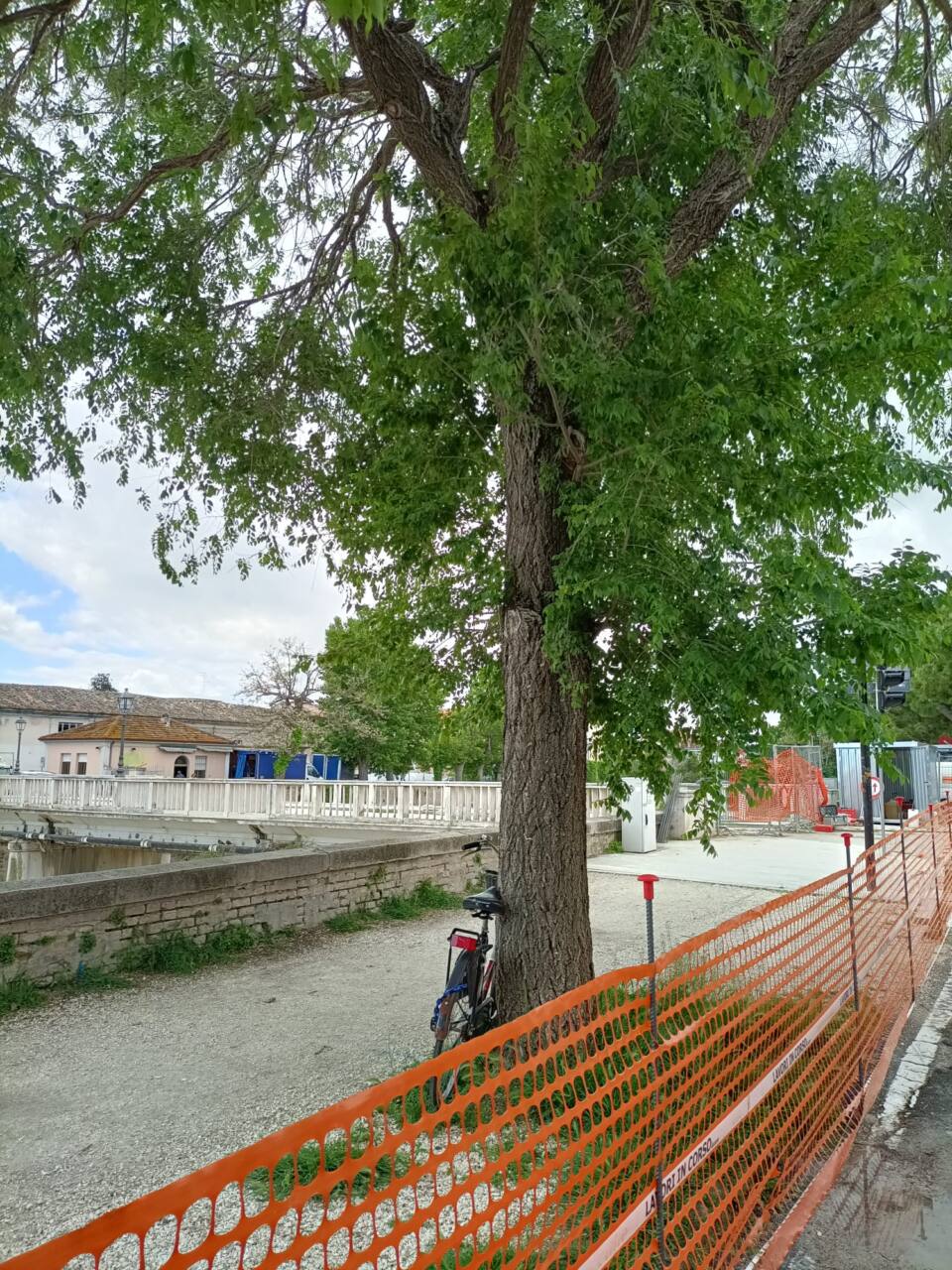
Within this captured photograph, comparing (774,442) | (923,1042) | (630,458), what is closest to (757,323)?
(774,442)

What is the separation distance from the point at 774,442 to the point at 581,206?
1.76 meters

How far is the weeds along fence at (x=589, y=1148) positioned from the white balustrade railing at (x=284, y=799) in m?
9.54

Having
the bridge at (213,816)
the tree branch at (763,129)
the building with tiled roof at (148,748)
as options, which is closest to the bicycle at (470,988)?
the tree branch at (763,129)

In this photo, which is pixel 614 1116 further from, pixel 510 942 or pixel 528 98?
pixel 528 98

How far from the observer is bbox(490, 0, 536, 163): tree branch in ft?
16.0

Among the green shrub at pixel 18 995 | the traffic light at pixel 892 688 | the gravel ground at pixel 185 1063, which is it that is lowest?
the gravel ground at pixel 185 1063

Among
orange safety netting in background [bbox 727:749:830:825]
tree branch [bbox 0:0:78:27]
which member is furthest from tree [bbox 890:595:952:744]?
tree branch [bbox 0:0:78:27]

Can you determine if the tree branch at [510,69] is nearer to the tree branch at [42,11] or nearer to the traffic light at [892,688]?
the tree branch at [42,11]

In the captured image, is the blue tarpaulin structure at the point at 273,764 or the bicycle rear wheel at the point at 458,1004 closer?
the bicycle rear wheel at the point at 458,1004

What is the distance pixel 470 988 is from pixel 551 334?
3.89 metres

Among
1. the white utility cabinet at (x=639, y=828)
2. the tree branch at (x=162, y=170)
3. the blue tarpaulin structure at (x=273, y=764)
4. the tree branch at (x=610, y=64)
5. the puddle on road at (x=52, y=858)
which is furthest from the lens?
the blue tarpaulin structure at (x=273, y=764)

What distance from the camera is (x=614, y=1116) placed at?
2.90 meters

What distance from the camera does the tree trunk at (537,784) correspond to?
5449 mm

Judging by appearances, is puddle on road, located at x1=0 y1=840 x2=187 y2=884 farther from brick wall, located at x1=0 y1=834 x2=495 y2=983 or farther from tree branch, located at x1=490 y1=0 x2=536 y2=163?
tree branch, located at x1=490 y1=0 x2=536 y2=163
